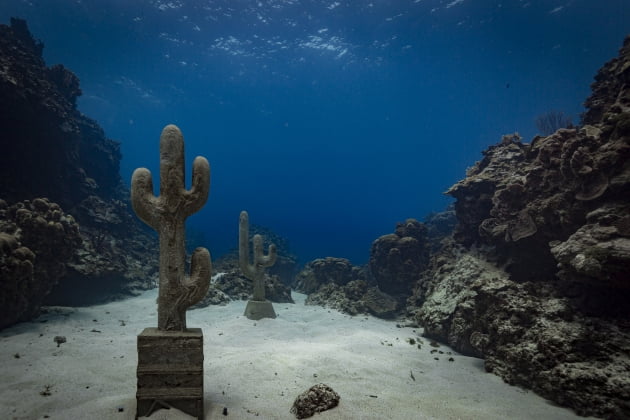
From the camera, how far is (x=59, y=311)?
332 inches

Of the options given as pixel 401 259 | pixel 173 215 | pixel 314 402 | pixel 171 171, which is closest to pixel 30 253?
pixel 173 215

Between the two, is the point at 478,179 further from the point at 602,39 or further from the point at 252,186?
the point at 252,186

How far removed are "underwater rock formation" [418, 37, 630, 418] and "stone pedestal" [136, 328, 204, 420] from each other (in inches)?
190

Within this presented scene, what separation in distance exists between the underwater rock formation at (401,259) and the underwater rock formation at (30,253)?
1138 centimetres

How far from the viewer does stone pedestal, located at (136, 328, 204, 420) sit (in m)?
3.22

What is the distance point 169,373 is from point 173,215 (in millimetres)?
1819

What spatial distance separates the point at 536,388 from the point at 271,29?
33197mm

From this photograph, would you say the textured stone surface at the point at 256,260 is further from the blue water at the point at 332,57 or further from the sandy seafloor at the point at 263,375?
the blue water at the point at 332,57

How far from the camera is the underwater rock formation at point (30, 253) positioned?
246 inches

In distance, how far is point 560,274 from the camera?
5.11m

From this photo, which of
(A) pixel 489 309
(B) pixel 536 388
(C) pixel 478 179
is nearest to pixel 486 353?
(A) pixel 489 309

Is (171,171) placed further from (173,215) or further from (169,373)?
(169,373)

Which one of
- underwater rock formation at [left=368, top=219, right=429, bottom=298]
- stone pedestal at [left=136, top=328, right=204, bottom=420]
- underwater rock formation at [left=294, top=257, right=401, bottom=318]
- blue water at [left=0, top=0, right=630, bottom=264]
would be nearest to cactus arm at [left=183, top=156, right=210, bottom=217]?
stone pedestal at [left=136, top=328, right=204, bottom=420]

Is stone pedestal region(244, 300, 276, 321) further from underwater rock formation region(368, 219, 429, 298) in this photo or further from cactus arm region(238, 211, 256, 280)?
underwater rock formation region(368, 219, 429, 298)
